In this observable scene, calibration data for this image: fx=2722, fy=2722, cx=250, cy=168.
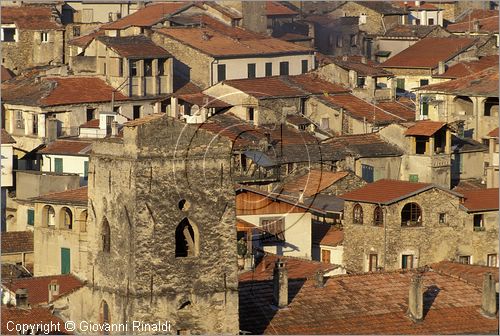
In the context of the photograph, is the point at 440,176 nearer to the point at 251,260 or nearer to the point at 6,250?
the point at 6,250

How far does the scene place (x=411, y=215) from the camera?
76562 mm

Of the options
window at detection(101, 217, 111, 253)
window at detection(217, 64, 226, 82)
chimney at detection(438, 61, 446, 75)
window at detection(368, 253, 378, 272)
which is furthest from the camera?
chimney at detection(438, 61, 446, 75)

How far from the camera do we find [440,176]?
89188 mm

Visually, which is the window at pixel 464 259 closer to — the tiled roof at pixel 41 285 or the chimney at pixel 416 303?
the tiled roof at pixel 41 285

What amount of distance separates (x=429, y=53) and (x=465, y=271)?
151 ft

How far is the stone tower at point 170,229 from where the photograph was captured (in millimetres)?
57844

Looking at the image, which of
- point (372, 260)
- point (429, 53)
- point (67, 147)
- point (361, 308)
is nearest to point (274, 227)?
point (372, 260)

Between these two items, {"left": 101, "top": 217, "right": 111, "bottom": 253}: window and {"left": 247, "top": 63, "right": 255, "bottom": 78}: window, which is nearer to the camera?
{"left": 101, "top": 217, "right": 111, "bottom": 253}: window

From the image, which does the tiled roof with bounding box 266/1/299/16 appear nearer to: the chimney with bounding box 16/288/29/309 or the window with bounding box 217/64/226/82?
the window with bounding box 217/64/226/82

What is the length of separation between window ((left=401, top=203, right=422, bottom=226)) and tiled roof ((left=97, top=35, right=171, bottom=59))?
27.6 metres

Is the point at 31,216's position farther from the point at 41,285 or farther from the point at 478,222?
the point at 41,285

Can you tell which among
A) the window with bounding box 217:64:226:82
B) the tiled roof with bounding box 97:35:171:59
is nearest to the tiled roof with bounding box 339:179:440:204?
the tiled roof with bounding box 97:35:171:59

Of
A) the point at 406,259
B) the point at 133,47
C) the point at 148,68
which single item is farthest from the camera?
the point at 148,68

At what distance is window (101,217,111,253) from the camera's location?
59347 mm
